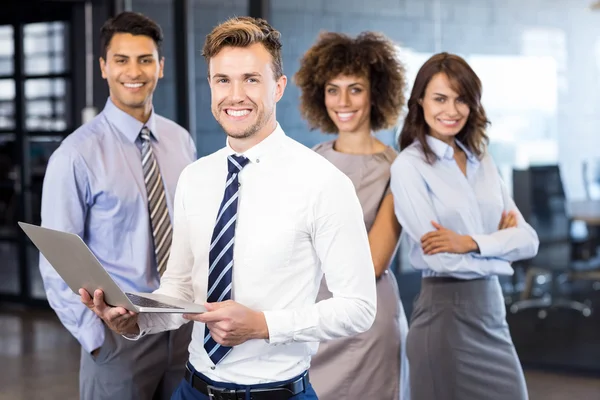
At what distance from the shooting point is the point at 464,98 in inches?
121

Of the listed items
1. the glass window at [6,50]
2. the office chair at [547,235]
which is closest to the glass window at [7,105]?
the glass window at [6,50]

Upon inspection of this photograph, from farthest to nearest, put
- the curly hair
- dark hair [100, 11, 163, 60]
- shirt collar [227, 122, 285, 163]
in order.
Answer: the curly hair → dark hair [100, 11, 163, 60] → shirt collar [227, 122, 285, 163]

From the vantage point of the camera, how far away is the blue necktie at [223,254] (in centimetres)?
201

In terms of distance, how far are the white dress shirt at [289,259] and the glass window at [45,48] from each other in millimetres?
5630

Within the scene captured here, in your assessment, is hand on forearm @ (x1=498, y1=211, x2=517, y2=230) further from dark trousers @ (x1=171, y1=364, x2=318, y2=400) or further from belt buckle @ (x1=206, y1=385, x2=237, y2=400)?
belt buckle @ (x1=206, y1=385, x2=237, y2=400)

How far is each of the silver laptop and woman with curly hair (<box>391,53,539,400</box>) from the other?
120 centimetres

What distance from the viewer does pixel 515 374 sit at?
3.03 m

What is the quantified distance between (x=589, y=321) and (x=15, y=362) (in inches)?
146

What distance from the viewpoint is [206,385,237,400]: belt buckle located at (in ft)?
6.56

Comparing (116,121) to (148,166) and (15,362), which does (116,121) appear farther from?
(15,362)

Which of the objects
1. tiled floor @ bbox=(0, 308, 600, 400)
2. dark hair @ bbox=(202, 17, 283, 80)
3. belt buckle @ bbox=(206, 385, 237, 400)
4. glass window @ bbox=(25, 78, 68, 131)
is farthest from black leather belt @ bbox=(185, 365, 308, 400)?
glass window @ bbox=(25, 78, 68, 131)

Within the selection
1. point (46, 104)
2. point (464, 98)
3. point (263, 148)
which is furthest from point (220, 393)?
point (46, 104)

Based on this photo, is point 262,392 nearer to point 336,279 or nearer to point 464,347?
point 336,279

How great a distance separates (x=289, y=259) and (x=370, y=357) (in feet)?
3.59
